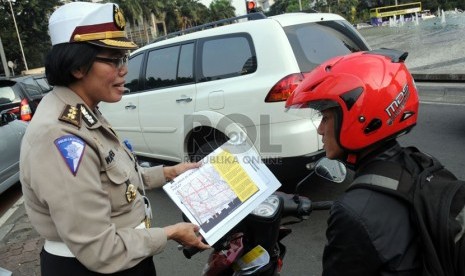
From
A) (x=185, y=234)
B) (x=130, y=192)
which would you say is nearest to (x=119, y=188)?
(x=130, y=192)

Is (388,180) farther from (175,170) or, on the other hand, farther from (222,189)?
(175,170)

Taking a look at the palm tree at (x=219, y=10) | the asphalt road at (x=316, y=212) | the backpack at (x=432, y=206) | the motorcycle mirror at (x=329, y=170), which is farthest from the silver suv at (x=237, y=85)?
the palm tree at (x=219, y=10)

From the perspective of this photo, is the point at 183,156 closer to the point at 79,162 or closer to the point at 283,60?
the point at 283,60

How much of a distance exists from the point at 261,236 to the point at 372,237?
0.67 m

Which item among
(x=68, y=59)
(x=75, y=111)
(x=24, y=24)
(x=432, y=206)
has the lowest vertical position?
(x=432, y=206)

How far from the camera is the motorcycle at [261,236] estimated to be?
1702mm

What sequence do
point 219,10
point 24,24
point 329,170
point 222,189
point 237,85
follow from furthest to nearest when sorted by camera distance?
point 219,10 → point 24,24 → point 237,85 → point 329,170 → point 222,189

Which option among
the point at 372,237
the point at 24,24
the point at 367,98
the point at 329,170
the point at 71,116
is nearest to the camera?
the point at 372,237

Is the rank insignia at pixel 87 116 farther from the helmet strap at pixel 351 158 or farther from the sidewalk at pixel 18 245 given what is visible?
the sidewalk at pixel 18 245

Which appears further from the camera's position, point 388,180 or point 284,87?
point 284,87

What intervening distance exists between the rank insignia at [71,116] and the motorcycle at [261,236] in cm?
59

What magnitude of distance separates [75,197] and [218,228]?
552 mm

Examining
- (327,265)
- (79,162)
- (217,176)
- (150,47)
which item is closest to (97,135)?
(79,162)

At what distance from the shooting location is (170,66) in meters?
4.88
